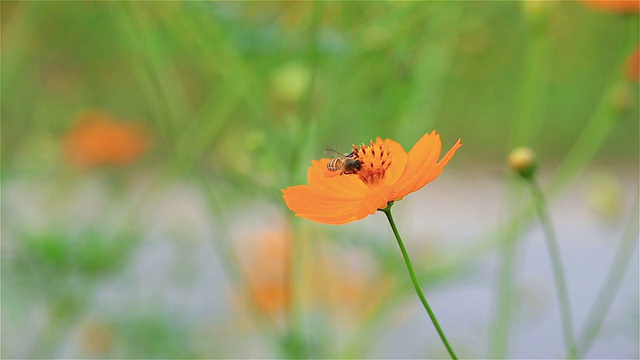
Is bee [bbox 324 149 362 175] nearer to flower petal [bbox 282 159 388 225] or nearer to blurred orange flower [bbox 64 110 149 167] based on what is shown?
flower petal [bbox 282 159 388 225]

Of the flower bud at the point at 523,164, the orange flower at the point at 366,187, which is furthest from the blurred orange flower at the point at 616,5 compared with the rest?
the orange flower at the point at 366,187

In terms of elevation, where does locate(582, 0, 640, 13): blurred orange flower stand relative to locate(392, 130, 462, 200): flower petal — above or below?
above

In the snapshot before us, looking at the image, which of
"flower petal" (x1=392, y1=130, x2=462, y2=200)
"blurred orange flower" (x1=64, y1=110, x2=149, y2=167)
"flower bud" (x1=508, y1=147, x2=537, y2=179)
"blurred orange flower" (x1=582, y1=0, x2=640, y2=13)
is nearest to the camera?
"flower petal" (x1=392, y1=130, x2=462, y2=200)

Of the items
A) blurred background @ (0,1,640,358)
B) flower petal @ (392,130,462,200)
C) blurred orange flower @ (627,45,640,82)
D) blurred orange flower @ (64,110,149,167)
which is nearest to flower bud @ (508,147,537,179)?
blurred background @ (0,1,640,358)

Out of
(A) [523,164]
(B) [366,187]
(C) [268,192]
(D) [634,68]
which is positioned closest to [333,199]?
(B) [366,187]

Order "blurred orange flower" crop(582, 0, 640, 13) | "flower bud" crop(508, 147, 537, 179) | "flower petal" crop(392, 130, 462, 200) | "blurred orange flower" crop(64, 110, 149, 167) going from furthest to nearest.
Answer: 1. "blurred orange flower" crop(64, 110, 149, 167)
2. "blurred orange flower" crop(582, 0, 640, 13)
3. "flower bud" crop(508, 147, 537, 179)
4. "flower petal" crop(392, 130, 462, 200)

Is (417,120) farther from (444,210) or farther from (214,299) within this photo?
(444,210)

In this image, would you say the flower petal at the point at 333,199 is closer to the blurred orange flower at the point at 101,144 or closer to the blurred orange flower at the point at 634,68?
the blurred orange flower at the point at 634,68
